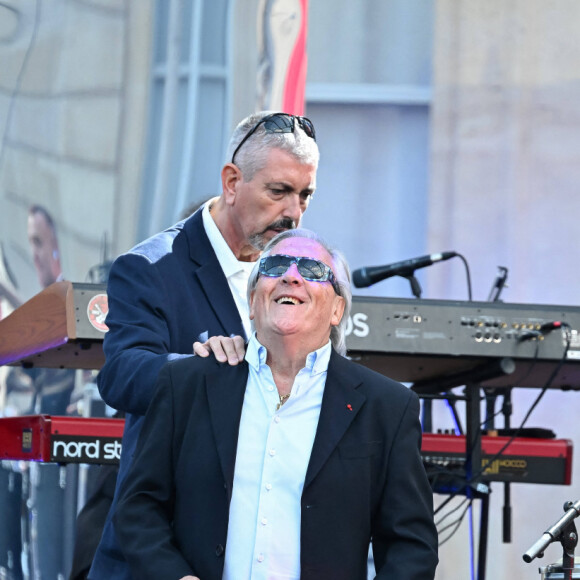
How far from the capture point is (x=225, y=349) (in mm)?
2129

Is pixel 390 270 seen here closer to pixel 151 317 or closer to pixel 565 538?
pixel 565 538

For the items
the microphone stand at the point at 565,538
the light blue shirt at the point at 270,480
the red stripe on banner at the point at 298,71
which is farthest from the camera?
the red stripe on banner at the point at 298,71

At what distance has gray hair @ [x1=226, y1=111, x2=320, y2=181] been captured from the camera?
8.55ft

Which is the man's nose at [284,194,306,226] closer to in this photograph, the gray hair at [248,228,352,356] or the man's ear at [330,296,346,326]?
the gray hair at [248,228,352,356]

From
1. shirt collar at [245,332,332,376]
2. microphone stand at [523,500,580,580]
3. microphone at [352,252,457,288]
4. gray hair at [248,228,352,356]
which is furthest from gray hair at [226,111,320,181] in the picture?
microphone at [352,252,457,288]

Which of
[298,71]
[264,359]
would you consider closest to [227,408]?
A: [264,359]

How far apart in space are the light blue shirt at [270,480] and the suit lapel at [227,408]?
16mm

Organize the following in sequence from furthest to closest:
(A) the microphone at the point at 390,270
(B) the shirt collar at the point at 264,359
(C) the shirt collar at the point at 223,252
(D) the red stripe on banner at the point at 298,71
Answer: (D) the red stripe on banner at the point at 298,71
(A) the microphone at the point at 390,270
(C) the shirt collar at the point at 223,252
(B) the shirt collar at the point at 264,359

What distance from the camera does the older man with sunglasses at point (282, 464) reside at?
1960 millimetres

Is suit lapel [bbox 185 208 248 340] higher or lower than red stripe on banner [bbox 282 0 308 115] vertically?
lower

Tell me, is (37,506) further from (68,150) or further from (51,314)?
(51,314)

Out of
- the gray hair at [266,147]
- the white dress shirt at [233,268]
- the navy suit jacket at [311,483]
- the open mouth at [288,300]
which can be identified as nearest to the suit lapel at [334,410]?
the navy suit jacket at [311,483]

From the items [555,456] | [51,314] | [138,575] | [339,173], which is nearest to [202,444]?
[138,575]

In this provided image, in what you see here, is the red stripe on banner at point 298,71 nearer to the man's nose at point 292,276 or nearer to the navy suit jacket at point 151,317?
the navy suit jacket at point 151,317
